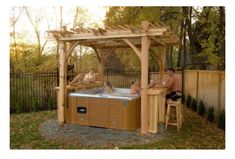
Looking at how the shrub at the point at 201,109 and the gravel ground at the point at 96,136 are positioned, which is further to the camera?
the shrub at the point at 201,109

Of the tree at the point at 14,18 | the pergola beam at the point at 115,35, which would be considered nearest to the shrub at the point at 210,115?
the pergola beam at the point at 115,35

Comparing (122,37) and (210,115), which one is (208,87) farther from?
(122,37)

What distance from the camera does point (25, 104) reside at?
9000 mm

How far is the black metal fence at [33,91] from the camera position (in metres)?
8.91

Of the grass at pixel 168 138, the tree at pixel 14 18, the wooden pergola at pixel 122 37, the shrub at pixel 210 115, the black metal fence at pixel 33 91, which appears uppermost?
the tree at pixel 14 18

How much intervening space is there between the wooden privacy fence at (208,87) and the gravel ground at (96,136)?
186 cm

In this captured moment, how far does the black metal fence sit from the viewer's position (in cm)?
891

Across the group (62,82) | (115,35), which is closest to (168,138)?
(115,35)

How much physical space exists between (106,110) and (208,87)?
145 inches

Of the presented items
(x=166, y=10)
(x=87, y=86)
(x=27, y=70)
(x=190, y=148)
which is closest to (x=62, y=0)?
(x=87, y=86)

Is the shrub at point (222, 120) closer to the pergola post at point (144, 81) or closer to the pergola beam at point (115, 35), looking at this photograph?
the pergola post at point (144, 81)

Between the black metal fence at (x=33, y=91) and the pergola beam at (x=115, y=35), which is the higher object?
the pergola beam at (x=115, y=35)

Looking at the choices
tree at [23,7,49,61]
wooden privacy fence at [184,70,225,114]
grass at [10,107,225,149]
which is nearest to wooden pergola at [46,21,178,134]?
grass at [10,107,225,149]

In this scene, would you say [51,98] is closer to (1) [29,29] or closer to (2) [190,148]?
(1) [29,29]
